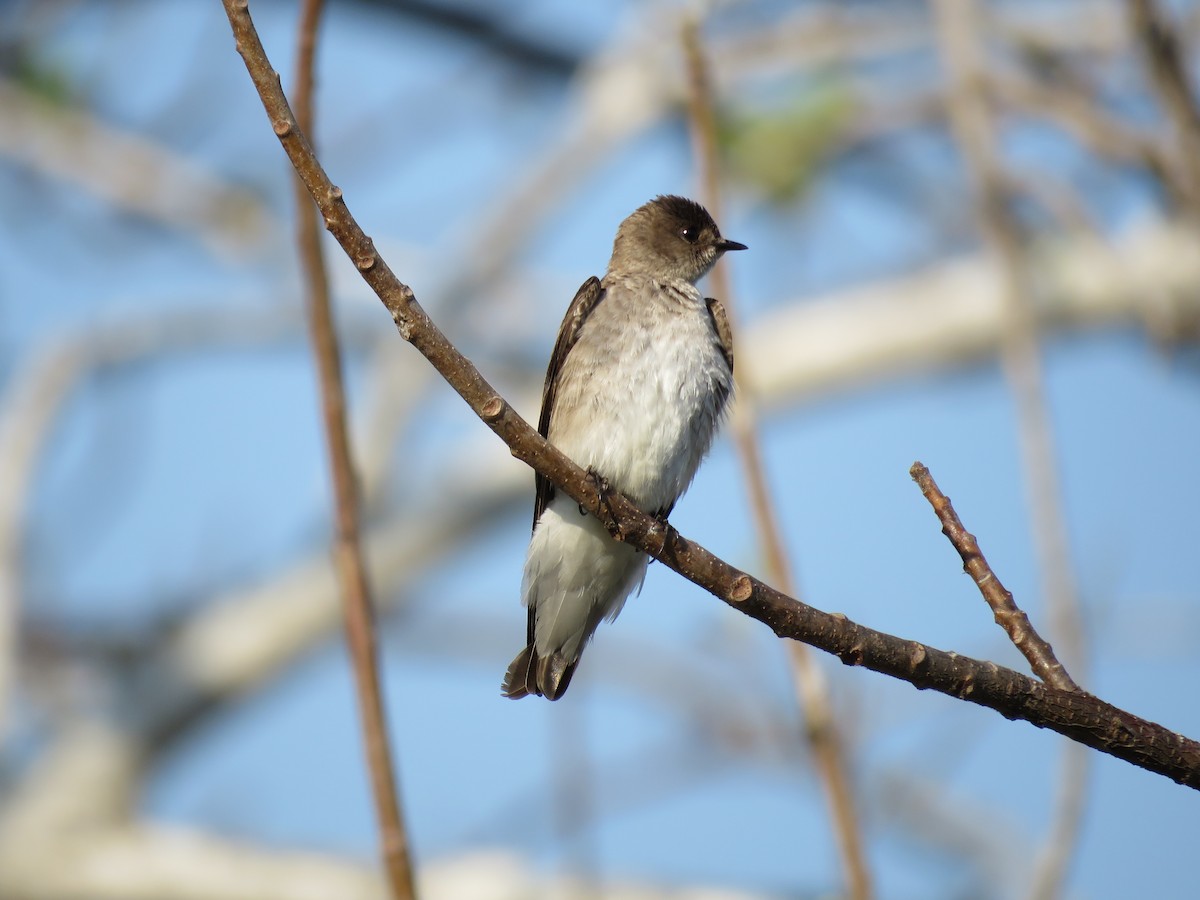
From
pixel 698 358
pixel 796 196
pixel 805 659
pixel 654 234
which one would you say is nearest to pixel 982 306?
pixel 796 196

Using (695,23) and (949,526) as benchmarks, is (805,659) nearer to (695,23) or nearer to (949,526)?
(949,526)

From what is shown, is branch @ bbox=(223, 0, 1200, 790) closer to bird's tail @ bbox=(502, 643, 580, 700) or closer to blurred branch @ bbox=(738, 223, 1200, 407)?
bird's tail @ bbox=(502, 643, 580, 700)

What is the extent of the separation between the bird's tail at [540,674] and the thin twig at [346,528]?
0.83 meters

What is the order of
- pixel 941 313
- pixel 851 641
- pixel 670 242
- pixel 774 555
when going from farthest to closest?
1. pixel 941 313
2. pixel 670 242
3. pixel 774 555
4. pixel 851 641

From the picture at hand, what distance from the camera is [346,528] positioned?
2.20 meters

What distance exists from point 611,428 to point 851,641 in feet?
4.43

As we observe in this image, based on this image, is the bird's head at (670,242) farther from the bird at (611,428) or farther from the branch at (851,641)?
the branch at (851,641)

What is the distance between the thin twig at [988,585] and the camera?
191cm

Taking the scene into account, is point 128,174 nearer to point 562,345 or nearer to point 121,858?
point 121,858

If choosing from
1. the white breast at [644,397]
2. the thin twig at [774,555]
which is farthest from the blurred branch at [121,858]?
the thin twig at [774,555]

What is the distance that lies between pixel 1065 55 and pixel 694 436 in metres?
A: 4.34

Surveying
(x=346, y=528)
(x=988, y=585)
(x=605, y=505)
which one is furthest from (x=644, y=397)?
(x=988, y=585)

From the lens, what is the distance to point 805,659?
8.15ft

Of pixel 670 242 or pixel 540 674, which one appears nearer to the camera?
pixel 540 674
